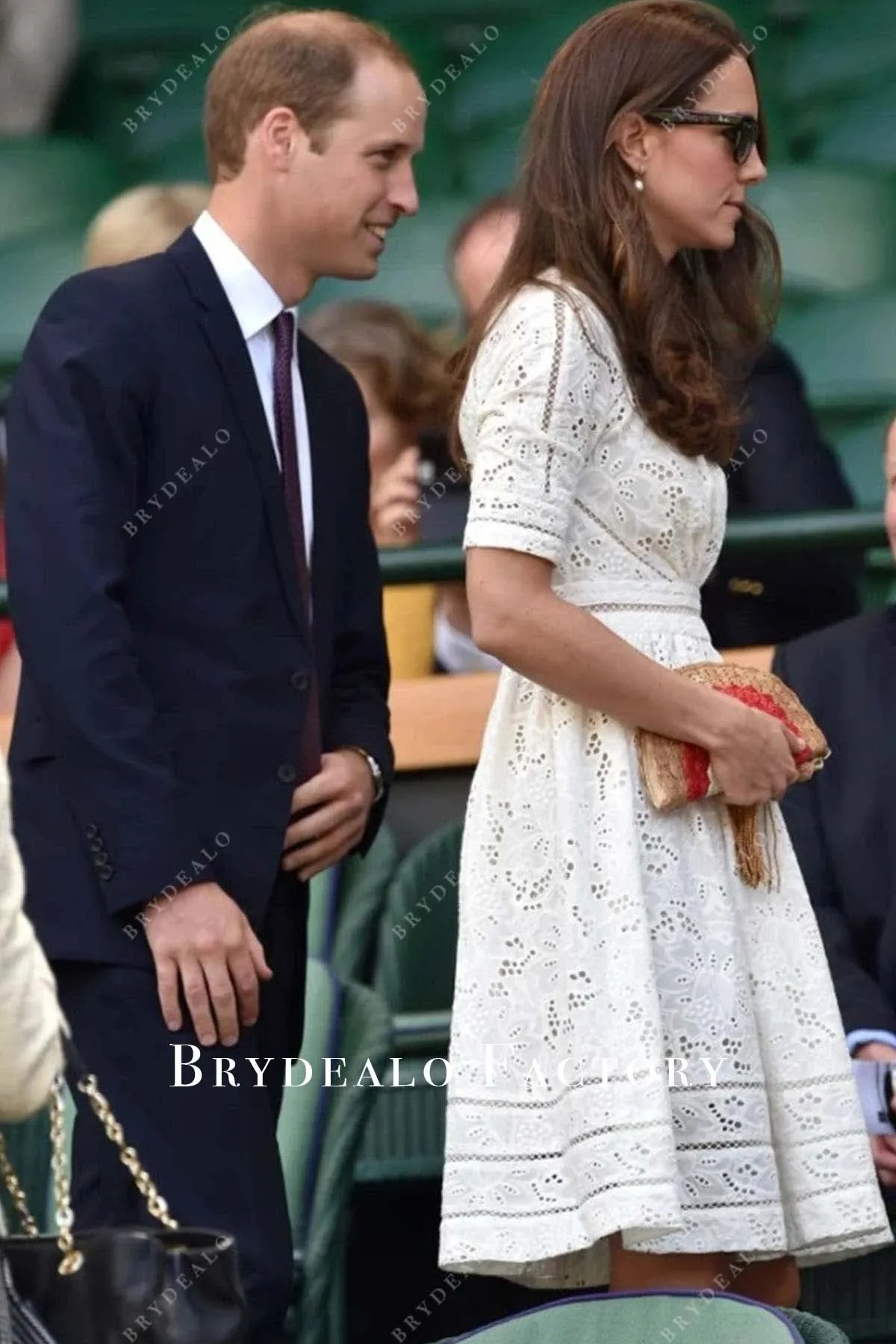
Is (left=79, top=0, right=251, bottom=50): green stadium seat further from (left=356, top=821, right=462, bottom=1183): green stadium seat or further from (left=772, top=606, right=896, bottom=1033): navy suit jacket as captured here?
(left=772, top=606, right=896, bottom=1033): navy suit jacket

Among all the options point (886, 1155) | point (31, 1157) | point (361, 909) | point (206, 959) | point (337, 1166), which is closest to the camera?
point (206, 959)

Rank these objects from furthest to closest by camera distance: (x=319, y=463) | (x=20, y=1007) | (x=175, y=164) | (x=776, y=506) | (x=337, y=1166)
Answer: (x=175, y=164), (x=776, y=506), (x=337, y=1166), (x=319, y=463), (x=20, y=1007)

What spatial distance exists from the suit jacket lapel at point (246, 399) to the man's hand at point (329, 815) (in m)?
0.17

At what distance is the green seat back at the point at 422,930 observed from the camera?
388 centimetres

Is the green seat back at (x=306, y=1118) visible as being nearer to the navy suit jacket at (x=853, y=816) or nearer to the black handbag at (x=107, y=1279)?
the navy suit jacket at (x=853, y=816)

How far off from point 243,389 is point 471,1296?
1400 mm

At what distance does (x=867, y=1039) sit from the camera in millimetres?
3475

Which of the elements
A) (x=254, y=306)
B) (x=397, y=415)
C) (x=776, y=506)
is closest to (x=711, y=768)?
(x=254, y=306)

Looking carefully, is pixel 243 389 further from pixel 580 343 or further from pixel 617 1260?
pixel 617 1260

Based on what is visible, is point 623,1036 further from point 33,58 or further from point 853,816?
point 33,58

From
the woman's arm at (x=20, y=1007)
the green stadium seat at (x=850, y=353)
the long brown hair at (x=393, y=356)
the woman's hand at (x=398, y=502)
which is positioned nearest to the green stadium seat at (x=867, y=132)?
the green stadium seat at (x=850, y=353)

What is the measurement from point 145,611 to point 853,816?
1.11 m

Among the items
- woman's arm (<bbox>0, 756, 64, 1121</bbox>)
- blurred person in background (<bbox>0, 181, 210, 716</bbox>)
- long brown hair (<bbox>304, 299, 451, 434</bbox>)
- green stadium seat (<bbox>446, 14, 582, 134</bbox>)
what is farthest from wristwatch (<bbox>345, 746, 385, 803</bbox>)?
green stadium seat (<bbox>446, 14, 582, 134</bbox>)

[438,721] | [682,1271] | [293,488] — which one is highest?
[293,488]
